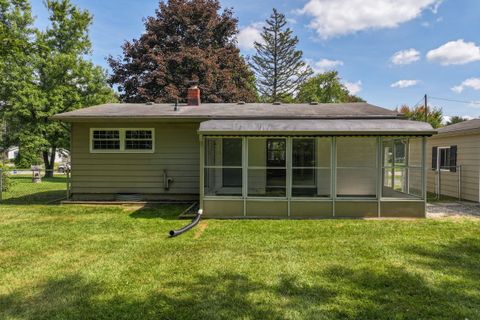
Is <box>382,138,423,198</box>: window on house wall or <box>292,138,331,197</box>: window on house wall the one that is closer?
<box>292,138,331,197</box>: window on house wall

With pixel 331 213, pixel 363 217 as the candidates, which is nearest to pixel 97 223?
pixel 331 213

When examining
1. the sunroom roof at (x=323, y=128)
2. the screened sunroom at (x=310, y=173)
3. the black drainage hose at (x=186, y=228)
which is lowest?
the black drainage hose at (x=186, y=228)

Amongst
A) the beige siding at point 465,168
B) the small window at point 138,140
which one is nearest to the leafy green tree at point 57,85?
the small window at point 138,140

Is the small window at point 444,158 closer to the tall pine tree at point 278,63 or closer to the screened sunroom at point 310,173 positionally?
the screened sunroom at point 310,173

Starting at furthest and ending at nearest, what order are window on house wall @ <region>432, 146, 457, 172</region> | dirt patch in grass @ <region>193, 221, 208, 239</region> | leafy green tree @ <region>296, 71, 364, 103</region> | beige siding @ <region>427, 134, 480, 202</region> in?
1. leafy green tree @ <region>296, 71, 364, 103</region>
2. window on house wall @ <region>432, 146, 457, 172</region>
3. beige siding @ <region>427, 134, 480, 202</region>
4. dirt patch in grass @ <region>193, 221, 208, 239</region>

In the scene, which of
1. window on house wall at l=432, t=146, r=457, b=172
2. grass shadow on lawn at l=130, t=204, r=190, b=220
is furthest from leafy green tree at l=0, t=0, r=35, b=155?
window on house wall at l=432, t=146, r=457, b=172

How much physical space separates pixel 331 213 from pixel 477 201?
18.1ft

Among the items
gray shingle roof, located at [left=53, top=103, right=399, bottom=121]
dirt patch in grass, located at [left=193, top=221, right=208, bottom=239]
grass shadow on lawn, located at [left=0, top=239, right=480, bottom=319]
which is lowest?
grass shadow on lawn, located at [left=0, top=239, right=480, bottom=319]

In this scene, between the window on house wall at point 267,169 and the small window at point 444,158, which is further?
the small window at point 444,158

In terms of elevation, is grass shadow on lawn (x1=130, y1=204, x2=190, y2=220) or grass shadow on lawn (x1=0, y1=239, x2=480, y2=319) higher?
grass shadow on lawn (x1=130, y1=204, x2=190, y2=220)

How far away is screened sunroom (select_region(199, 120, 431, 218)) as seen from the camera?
7.57m

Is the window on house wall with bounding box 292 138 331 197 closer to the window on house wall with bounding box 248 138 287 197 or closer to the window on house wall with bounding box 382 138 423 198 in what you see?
the window on house wall with bounding box 248 138 287 197

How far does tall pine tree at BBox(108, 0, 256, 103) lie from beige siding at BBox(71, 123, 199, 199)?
11542mm

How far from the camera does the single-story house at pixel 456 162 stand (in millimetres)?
10148
